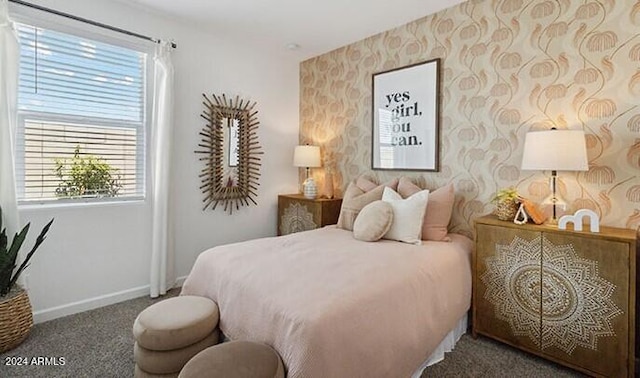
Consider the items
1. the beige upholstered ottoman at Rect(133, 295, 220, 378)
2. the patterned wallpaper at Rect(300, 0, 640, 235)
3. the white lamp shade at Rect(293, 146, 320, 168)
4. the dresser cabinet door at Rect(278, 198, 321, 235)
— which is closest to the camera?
the beige upholstered ottoman at Rect(133, 295, 220, 378)

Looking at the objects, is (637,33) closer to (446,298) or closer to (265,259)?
(446,298)

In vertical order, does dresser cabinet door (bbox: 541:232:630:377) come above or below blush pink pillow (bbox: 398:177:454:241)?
below

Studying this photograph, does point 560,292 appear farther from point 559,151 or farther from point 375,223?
point 375,223

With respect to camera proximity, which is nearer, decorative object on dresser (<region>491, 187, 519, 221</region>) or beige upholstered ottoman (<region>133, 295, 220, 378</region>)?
beige upholstered ottoman (<region>133, 295, 220, 378</region>)

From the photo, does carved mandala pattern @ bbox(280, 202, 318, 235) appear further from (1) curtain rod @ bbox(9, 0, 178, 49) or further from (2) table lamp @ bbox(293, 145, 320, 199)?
(1) curtain rod @ bbox(9, 0, 178, 49)

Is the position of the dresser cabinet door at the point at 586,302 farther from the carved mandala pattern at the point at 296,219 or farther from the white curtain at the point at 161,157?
the white curtain at the point at 161,157

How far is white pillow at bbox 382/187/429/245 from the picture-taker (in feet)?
8.27

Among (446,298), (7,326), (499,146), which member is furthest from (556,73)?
(7,326)

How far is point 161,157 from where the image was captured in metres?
2.96

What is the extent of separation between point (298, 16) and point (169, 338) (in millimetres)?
2714

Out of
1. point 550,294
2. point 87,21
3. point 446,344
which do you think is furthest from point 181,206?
point 550,294

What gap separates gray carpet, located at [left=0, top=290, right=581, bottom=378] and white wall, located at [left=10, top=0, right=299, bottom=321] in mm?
367

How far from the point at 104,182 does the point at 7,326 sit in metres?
1.18

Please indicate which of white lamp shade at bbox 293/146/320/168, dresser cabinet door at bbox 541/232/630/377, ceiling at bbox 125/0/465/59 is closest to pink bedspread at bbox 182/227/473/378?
dresser cabinet door at bbox 541/232/630/377
